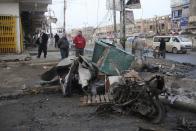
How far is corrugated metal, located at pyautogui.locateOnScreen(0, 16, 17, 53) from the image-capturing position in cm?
2391

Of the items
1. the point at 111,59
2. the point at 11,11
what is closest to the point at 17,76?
the point at 111,59

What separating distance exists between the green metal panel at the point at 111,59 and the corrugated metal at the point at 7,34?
1175cm

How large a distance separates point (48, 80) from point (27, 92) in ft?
4.05

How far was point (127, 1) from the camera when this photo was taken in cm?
2042

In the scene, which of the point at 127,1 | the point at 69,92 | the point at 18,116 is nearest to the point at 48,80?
the point at 69,92

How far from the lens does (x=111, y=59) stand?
12836 mm

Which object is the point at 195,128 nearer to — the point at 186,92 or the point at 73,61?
the point at 186,92

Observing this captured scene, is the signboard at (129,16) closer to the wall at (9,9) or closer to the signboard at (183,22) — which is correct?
the wall at (9,9)

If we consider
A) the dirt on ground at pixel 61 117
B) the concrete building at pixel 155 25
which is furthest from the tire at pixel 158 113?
the concrete building at pixel 155 25

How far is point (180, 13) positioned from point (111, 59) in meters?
59.7

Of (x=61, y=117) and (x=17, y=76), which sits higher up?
(x=17, y=76)

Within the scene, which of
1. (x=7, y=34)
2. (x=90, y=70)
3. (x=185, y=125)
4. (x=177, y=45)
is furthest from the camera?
(x=177, y=45)

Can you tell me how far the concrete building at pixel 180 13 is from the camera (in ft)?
214

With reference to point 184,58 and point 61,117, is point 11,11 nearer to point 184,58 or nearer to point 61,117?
point 184,58
